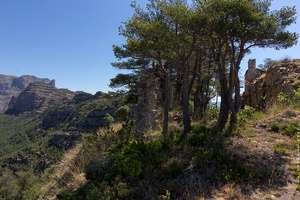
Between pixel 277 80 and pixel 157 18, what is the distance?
8.27 meters

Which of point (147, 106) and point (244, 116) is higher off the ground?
point (147, 106)

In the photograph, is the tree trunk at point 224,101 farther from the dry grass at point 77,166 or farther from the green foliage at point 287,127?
the dry grass at point 77,166

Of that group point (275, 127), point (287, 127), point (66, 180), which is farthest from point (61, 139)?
point (287, 127)

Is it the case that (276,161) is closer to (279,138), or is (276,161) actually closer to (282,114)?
(279,138)

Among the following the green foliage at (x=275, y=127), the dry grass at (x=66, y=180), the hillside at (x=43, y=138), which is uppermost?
the green foliage at (x=275, y=127)

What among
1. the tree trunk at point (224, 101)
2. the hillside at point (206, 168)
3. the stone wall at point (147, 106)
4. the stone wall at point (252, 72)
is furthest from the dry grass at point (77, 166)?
the stone wall at point (252, 72)

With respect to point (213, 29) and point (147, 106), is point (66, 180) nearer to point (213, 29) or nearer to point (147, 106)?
point (147, 106)

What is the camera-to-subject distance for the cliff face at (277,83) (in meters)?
12.2

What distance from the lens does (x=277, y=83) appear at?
1338cm

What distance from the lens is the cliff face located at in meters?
12.2

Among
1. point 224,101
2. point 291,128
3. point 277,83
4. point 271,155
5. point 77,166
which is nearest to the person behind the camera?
point 271,155

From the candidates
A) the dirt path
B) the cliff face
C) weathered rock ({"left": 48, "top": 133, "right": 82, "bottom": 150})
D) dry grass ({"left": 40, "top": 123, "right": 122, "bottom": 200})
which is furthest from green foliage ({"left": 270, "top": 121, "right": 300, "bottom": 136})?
weathered rock ({"left": 48, "top": 133, "right": 82, "bottom": 150})

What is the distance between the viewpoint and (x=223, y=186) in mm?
5516

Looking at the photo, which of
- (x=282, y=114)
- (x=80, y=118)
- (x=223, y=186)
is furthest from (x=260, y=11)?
(x=80, y=118)
